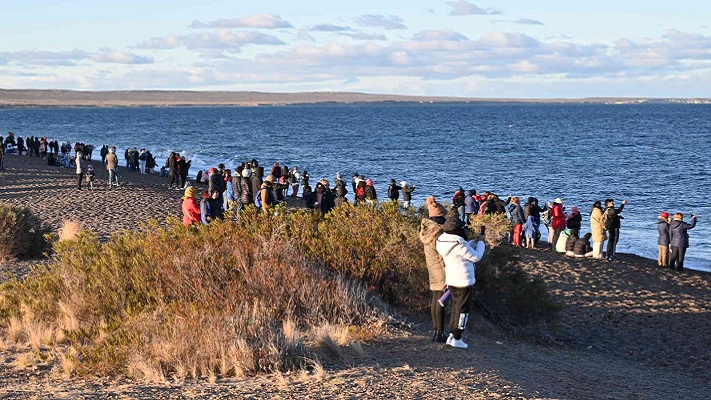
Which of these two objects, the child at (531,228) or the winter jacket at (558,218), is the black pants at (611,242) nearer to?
the winter jacket at (558,218)

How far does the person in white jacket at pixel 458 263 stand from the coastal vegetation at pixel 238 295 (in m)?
0.90

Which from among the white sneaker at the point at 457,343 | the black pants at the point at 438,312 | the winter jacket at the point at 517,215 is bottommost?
the winter jacket at the point at 517,215

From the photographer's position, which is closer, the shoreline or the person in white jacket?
the person in white jacket

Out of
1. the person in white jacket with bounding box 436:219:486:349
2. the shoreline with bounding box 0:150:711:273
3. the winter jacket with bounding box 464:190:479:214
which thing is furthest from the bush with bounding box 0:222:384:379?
the winter jacket with bounding box 464:190:479:214

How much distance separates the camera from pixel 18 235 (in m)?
15.0

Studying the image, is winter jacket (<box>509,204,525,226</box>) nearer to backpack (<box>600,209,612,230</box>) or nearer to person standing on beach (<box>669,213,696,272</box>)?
backpack (<box>600,209,612,230</box>)

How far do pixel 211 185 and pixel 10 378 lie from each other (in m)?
11.8

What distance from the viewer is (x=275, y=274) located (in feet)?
30.5

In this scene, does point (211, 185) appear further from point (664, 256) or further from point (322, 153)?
point (322, 153)

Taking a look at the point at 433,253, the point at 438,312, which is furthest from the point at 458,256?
the point at 438,312

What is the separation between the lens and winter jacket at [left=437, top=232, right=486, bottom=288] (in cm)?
845

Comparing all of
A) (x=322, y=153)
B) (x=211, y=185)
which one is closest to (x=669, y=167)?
(x=322, y=153)

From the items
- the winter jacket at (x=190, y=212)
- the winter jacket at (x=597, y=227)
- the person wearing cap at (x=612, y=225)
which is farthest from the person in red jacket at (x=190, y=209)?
the person wearing cap at (x=612, y=225)

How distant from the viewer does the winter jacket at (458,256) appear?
845 centimetres
